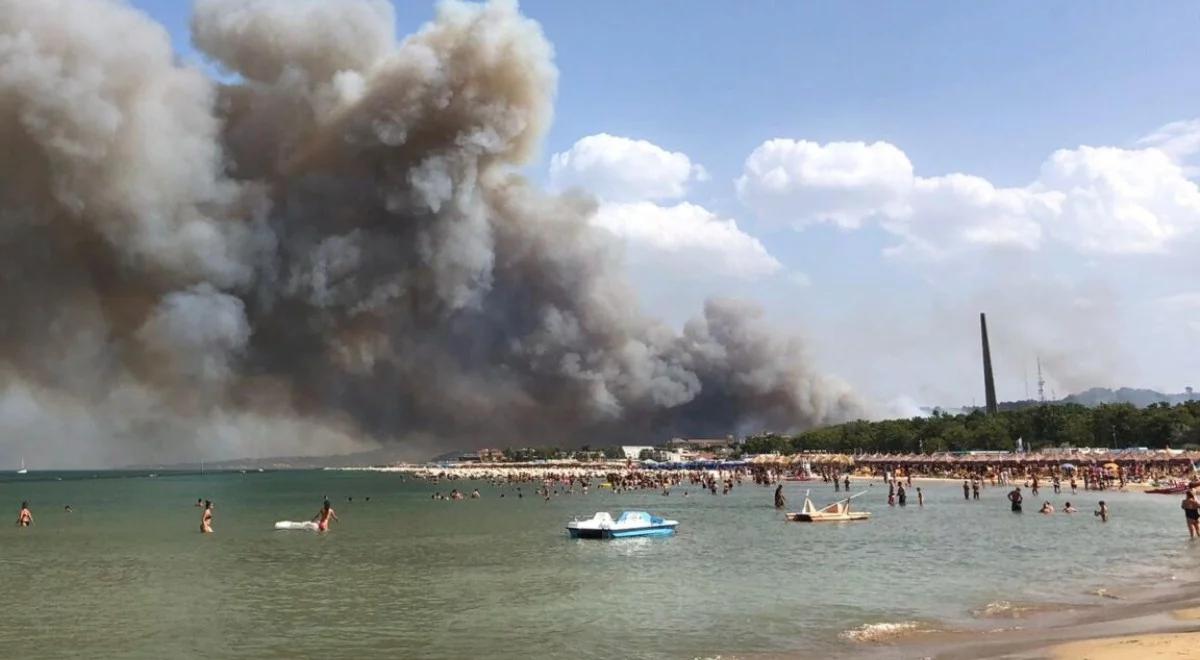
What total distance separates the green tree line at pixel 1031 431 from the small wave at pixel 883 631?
271ft

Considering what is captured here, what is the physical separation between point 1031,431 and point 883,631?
10084 centimetres

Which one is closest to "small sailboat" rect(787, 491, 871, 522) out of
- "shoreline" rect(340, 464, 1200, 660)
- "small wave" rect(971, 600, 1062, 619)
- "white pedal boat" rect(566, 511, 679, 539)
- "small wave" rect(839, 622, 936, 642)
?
"white pedal boat" rect(566, 511, 679, 539)

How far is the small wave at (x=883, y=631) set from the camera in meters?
15.9

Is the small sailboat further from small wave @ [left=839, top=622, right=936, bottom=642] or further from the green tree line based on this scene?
the green tree line

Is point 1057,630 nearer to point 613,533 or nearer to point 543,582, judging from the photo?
point 543,582

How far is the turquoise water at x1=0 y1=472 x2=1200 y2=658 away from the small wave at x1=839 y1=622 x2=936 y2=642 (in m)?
0.44

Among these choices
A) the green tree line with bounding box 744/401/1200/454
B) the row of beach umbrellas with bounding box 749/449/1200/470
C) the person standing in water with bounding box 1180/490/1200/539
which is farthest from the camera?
the green tree line with bounding box 744/401/1200/454

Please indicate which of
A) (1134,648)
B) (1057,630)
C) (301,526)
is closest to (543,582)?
(1057,630)

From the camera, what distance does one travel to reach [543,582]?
987 inches

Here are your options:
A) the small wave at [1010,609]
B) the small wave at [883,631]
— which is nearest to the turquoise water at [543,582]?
the small wave at [1010,609]

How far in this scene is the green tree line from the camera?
298 feet

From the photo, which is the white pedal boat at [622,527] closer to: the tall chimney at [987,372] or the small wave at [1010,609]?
the small wave at [1010,609]

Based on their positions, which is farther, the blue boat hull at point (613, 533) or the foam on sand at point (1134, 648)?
the blue boat hull at point (613, 533)

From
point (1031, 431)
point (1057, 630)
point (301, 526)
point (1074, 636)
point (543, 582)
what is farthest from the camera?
point (1031, 431)
